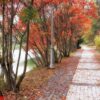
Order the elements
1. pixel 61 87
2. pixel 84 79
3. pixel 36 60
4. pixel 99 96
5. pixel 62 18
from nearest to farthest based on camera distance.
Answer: pixel 99 96
pixel 61 87
pixel 84 79
pixel 36 60
pixel 62 18

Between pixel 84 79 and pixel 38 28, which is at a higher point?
pixel 38 28

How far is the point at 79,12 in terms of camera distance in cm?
2975

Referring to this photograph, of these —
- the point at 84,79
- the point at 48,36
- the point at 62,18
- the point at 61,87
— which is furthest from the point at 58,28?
the point at 61,87

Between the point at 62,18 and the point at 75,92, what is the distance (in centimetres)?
1755

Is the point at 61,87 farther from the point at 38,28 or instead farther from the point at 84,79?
the point at 38,28

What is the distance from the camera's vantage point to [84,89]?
519 inches

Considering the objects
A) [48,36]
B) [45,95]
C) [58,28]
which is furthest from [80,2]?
[45,95]

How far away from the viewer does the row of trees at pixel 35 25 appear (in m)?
12.1

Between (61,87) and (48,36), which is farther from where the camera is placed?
(48,36)

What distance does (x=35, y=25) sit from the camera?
21.8 meters

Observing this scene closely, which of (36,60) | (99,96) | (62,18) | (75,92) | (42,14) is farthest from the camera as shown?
(62,18)

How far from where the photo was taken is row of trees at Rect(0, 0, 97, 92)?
12.1m

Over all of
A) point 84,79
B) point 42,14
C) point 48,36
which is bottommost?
point 84,79

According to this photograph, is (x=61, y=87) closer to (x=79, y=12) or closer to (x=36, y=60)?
(x=36, y=60)
